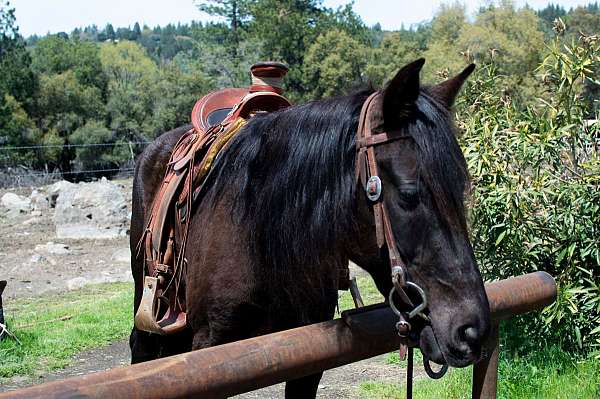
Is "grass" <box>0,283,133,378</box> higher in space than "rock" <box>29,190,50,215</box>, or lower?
higher

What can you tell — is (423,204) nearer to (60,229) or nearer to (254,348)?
(254,348)

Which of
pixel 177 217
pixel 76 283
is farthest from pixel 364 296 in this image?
pixel 177 217

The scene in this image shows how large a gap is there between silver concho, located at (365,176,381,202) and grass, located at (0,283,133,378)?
177 inches

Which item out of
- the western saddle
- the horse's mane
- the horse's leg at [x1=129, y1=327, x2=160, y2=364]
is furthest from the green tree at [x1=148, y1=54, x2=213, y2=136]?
the horse's mane

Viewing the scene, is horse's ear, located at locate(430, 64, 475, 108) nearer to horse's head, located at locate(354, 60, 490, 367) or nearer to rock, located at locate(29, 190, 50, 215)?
horse's head, located at locate(354, 60, 490, 367)

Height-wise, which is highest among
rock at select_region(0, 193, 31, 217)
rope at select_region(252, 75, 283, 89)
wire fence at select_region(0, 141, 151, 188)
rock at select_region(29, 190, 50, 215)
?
rope at select_region(252, 75, 283, 89)

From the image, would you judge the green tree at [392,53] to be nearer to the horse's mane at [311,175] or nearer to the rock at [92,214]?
the rock at [92,214]

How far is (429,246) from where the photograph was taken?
1.80 m

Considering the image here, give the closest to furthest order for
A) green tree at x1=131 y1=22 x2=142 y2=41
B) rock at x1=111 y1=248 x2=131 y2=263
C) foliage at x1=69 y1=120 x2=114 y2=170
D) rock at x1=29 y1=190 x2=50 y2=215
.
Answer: rock at x1=111 y1=248 x2=131 y2=263, rock at x1=29 y1=190 x2=50 y2=215, foliage at x1=69 y1=120 x2=114 y2=170, green tree at x1=131 y1=22 x2=142 y2=41

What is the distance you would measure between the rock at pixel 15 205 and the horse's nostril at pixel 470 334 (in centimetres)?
1565

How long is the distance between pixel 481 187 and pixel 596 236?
2.63 ft

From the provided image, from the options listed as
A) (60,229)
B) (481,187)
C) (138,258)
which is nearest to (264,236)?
(138,258)

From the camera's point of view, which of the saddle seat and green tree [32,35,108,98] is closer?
the saddle seat

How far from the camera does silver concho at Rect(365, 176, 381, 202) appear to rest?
1.86m
